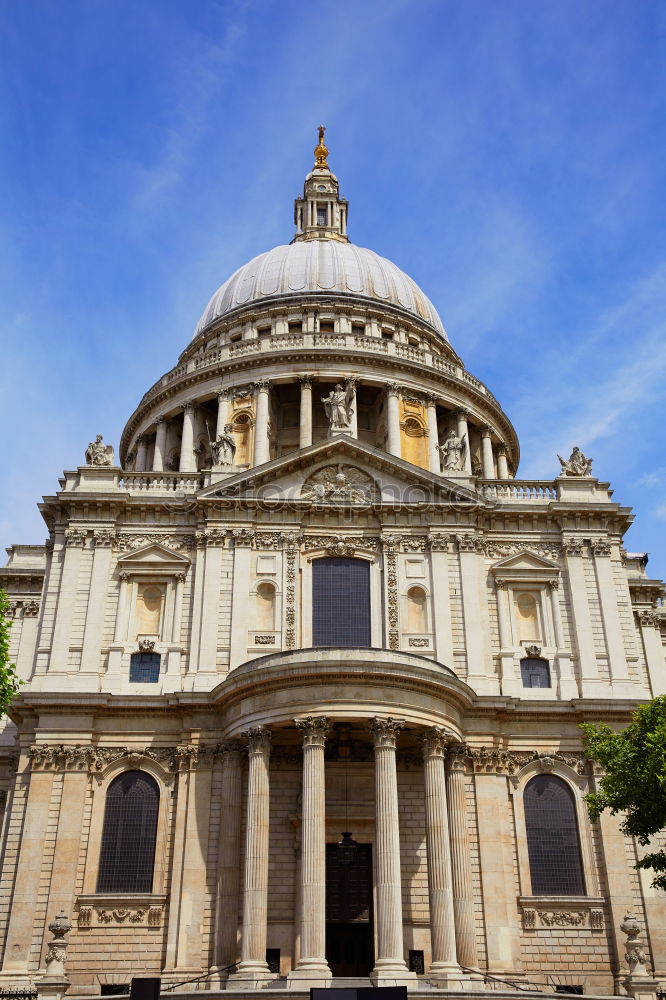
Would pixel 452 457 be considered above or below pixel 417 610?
above

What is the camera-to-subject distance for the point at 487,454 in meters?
56.4

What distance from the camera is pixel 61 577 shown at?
121 feet

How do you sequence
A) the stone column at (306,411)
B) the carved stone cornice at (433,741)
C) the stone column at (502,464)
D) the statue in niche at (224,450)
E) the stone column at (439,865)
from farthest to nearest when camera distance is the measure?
the stone column at (502,464)
the stone column at (306,411)
the statue in niche at (224,450)
the carved stone cornice at (433,741)
the stone column at (439,865)

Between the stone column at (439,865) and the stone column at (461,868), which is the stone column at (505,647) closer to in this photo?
the stone column at (461,868)

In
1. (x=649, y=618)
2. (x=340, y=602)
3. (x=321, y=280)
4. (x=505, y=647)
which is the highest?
(x=321, y=280)

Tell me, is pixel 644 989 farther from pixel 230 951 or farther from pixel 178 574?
pixel 178 574

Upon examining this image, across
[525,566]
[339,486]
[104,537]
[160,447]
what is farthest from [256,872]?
[160,447]

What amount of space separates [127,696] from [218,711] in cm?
338

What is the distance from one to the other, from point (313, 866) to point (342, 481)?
15.5 meters

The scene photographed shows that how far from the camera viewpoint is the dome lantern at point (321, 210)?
6894cm

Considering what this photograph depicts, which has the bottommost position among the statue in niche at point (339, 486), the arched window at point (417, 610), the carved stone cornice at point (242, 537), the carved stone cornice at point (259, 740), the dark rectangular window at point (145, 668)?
the carved stone cornice at point (259, 740)

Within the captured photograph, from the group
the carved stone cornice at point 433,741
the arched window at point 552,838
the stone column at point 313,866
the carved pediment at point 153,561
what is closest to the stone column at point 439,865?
the carved stone cornice at point 433,741

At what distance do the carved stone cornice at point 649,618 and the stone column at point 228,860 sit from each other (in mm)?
23140

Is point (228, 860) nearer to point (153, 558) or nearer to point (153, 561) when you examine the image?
point (153, 561)
